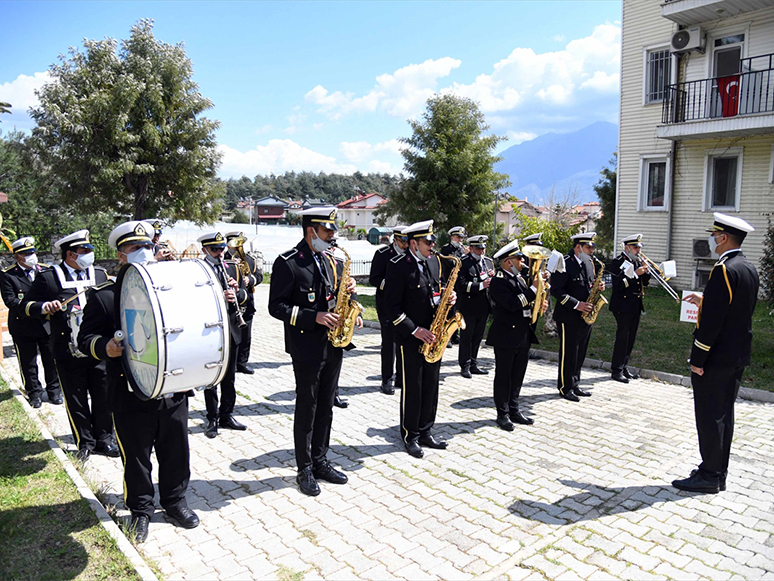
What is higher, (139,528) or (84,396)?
(84,396)

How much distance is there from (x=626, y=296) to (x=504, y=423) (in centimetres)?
366

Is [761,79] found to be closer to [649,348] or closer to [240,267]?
[649,348]

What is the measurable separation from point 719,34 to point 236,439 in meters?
19.7

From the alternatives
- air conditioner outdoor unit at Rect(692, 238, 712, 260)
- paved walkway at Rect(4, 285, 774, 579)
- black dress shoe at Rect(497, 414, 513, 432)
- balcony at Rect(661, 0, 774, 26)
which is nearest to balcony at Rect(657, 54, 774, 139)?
balcony at Rect(661, 0, 774, 26)

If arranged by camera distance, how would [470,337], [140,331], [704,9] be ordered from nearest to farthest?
[140,331], [470,337], [704,9]

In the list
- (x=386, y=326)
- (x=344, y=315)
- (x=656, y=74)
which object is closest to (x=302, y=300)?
(x=344, y=315)

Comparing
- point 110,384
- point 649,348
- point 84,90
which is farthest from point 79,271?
point 84,90

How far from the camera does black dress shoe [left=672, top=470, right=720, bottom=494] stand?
5176 mm

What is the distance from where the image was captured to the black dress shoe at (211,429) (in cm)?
648

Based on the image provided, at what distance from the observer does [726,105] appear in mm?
17453

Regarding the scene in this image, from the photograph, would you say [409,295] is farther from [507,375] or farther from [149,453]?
[149,453]

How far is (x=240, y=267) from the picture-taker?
8.48 meters

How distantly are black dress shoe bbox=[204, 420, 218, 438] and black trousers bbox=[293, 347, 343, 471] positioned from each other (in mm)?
1751

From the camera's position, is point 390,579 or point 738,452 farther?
point 738,452
